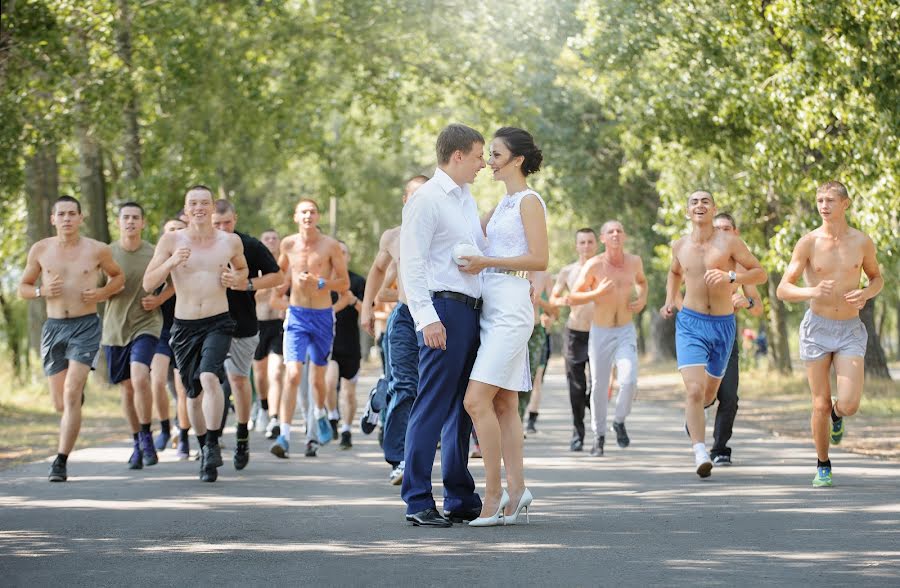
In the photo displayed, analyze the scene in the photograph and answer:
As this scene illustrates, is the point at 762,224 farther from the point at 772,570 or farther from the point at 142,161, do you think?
the point at 772,570

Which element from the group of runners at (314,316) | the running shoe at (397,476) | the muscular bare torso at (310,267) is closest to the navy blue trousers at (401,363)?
the group of runners at (314,316)

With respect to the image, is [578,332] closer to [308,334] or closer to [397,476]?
[308,334]

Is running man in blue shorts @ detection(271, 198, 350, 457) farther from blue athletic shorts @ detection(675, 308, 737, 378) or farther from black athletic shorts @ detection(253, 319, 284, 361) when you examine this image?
blue athletic shorts @ detection(675, 308, 737, 378)

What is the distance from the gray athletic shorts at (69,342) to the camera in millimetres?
12164

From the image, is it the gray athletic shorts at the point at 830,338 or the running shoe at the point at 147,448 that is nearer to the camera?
the gray athletic shorts at the point at 830,338

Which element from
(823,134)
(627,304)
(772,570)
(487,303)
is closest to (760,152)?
(823,134)

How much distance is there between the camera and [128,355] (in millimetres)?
13570

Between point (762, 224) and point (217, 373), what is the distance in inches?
799

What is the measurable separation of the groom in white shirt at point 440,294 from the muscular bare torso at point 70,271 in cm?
464

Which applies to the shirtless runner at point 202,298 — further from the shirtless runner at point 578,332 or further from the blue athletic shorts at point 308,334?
the shirtless runner at point 578,332

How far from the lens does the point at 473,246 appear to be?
8523mm

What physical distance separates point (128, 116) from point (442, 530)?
21283 mm

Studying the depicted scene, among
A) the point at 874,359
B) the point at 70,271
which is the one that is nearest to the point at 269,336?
the point at 70,271

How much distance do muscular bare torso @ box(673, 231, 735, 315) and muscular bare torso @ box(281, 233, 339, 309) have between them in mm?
3816
